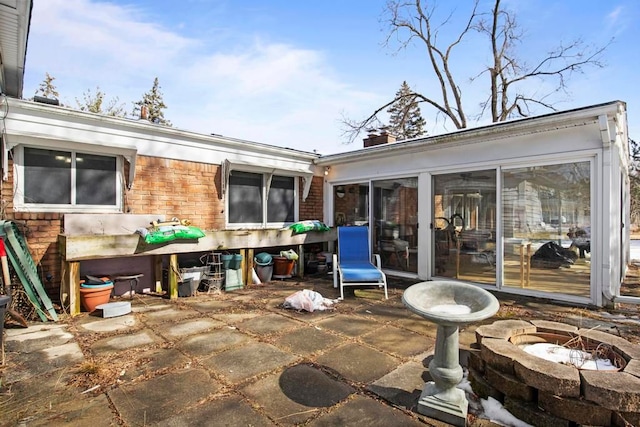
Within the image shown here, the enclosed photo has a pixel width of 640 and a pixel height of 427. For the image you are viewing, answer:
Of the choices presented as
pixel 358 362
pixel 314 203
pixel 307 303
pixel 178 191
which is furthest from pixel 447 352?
pixel 314 203

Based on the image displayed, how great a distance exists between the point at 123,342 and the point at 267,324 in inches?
62.4

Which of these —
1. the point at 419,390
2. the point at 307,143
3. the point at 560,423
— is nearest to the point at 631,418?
the point at 560,423

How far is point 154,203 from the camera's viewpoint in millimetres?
5922

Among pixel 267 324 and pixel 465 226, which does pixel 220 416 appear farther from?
pixel 465 226

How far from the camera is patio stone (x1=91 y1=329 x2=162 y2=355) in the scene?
11.0ft

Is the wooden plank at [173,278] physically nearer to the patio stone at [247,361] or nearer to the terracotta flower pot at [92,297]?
the terracotta flower pot at [92,297]

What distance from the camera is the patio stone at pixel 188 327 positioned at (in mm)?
3807

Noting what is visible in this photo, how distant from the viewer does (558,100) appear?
47.3ft

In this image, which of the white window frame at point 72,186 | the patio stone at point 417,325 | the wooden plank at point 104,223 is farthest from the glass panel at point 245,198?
the patio stone at point 417,325

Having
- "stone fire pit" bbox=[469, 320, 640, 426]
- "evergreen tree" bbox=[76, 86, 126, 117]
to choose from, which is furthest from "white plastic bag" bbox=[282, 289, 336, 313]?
"evergreen tree" bbox=[76, 86, 126, 117]

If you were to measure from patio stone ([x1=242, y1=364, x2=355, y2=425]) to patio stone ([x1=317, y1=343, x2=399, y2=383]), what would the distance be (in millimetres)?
178

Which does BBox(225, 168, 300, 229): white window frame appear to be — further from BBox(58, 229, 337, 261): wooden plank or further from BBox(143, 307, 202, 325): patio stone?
BBox(143, 307, 202, 325): patio stone

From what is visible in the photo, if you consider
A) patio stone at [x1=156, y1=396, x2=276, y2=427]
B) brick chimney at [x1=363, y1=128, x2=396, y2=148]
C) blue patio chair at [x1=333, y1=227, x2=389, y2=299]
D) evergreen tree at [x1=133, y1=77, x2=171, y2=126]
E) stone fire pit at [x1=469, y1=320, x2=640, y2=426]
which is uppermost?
evergreen tree at [x1=133, y1=77, x2=171, y2=126]

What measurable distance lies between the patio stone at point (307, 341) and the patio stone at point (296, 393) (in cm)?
42
